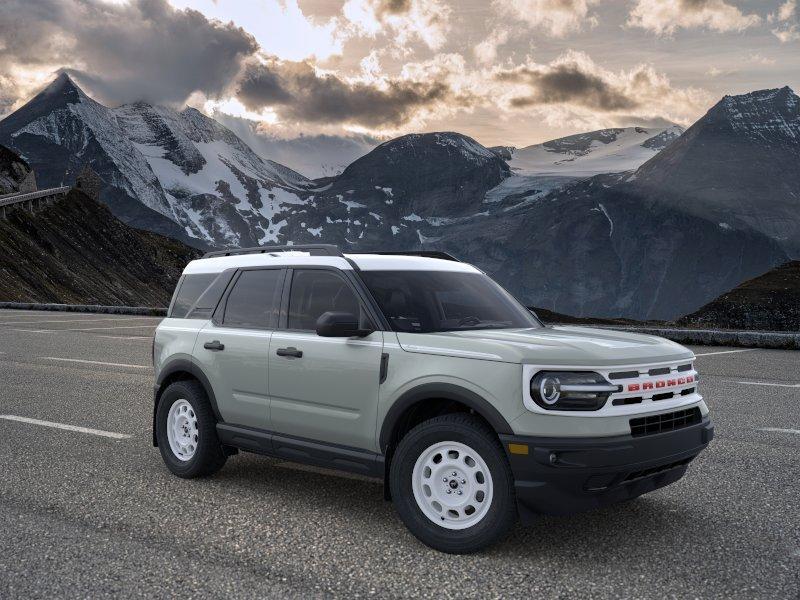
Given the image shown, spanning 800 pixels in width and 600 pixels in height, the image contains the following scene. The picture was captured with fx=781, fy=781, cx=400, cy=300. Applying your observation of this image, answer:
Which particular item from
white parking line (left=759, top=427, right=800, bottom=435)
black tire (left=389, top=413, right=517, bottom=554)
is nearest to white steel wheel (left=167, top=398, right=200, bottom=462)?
black tire (left=389, top=413, right=517, bottom=554)

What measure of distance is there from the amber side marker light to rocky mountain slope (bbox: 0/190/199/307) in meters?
49.6

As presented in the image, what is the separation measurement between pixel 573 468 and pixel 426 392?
0.92m

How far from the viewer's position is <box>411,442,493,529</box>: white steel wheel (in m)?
4.25

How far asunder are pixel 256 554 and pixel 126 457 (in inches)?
109

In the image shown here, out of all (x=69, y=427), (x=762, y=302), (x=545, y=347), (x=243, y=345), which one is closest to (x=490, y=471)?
(x=545, y=347)

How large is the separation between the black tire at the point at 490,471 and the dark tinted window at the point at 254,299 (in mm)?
1648

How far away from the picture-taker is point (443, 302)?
541cm

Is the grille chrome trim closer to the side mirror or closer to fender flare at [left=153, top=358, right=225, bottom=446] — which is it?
the side mirror

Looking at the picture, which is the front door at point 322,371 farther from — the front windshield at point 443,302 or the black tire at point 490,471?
the black tire at point 490,471

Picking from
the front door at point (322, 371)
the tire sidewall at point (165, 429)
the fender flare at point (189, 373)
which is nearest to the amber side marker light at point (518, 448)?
the front door at point (322, 371)

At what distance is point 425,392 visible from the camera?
4.45 meters

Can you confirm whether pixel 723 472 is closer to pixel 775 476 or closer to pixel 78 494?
pixel 775 476

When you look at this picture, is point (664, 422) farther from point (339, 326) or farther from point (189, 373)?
point (189, 373)

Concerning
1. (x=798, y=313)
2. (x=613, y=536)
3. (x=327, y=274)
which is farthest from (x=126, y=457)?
(x=798, y=313)
